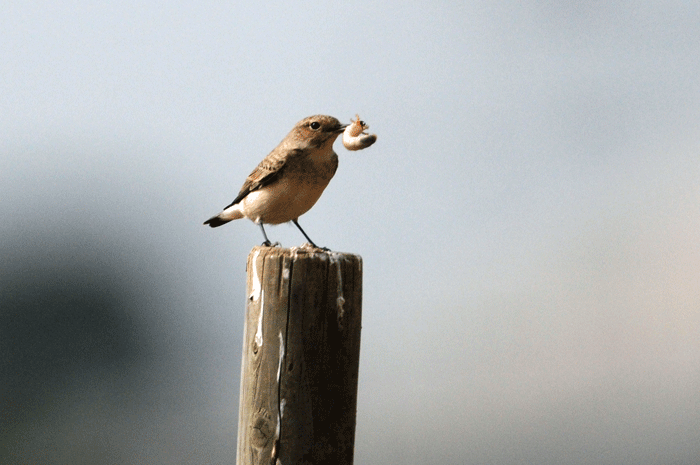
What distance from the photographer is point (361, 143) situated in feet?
14.7

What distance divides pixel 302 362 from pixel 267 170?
7.52 ft

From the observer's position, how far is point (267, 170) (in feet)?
16.9

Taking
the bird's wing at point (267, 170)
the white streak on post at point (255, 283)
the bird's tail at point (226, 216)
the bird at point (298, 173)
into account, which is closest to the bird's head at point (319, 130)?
the bird at point (298, 173)

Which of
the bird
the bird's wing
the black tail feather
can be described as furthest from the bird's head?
the black tail feather

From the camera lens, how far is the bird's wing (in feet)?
16.6

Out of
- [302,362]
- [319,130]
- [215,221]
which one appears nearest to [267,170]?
[319,130]

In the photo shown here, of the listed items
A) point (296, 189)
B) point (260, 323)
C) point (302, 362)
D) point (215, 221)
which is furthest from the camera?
point (215, 221)

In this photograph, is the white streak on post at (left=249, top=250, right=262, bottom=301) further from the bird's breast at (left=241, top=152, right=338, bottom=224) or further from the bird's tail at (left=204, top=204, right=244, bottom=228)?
the bird's tail at (left=204, top=204, right=244, bottom=228)

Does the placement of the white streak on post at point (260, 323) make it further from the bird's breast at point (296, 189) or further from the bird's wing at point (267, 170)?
the bird's wing at point (267, 170)

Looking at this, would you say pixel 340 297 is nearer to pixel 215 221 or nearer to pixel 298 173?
pixel 298 173

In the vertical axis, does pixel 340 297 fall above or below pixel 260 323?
above

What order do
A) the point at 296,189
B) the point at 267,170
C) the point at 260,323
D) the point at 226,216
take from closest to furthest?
the point at 260,323 → the point at 296,189 → the point at 267,170 → the point at 226,216

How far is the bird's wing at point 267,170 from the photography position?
5.07m

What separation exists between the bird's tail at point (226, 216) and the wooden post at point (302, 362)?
241cm
